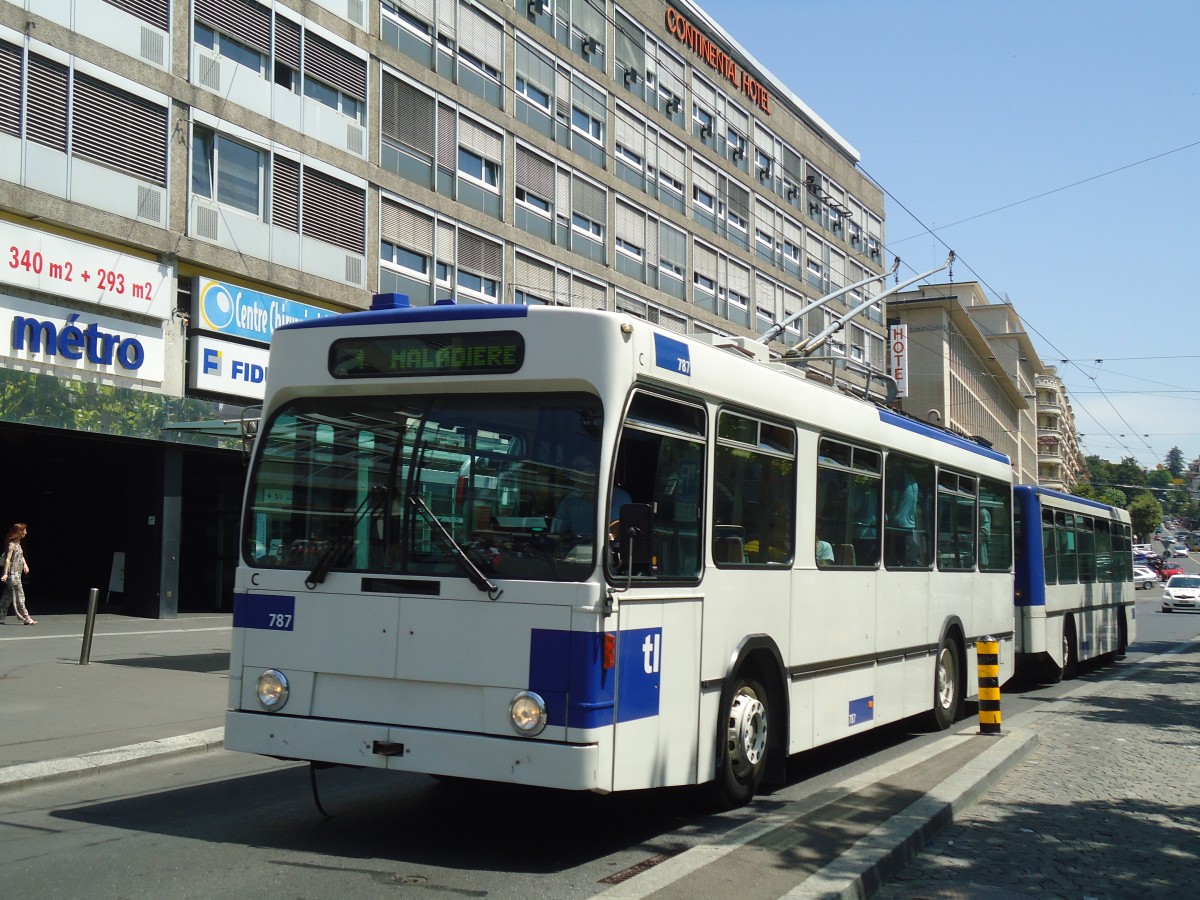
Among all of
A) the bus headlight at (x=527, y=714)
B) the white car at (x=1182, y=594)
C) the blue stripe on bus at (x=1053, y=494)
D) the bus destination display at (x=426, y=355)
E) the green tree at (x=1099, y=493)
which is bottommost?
the white car at (x=1182, y=594)

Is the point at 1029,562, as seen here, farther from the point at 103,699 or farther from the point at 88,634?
the point at 88,634

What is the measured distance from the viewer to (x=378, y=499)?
692 centimetres

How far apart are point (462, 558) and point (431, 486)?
17.3 inches

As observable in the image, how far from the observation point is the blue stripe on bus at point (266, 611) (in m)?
7.09

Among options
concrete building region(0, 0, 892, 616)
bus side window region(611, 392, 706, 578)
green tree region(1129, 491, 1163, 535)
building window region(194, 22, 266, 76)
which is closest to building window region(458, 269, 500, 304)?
concrete building region(0, 0, 892, 616)

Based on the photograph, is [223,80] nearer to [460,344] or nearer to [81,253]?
[81,253]

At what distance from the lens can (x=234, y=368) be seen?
25.9 meters

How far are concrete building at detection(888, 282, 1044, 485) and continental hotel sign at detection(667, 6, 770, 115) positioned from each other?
19577mm

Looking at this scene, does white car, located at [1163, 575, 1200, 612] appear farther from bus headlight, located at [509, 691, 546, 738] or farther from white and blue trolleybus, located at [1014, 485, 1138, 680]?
bus headlight, located at [509, 691, 546, 738]

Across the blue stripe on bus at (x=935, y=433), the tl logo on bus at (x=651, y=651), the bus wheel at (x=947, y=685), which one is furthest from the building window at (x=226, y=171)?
the tl logo on bus at (x=651, y=651)

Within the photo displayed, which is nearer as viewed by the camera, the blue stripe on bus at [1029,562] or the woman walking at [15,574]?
the blue stripe on bus at [1029,562]

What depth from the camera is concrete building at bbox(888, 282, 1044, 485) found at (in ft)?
278

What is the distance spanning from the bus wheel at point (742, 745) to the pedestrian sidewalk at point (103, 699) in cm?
461

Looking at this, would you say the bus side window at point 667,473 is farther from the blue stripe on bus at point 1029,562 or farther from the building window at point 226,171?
the building window at point 226,171
